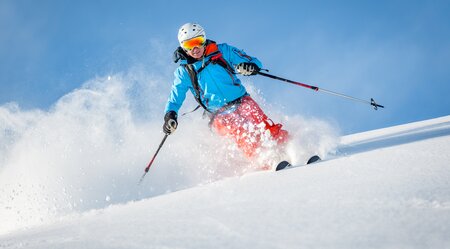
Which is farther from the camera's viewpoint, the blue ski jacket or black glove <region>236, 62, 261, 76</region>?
the blue ski jacket

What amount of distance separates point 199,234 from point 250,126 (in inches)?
137

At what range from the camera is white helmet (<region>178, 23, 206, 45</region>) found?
536 cm

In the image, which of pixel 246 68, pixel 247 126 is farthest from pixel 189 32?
pixel 247 126

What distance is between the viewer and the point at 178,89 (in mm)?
5652

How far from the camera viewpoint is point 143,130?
428 inches

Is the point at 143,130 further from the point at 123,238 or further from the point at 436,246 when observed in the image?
the point at 436,246

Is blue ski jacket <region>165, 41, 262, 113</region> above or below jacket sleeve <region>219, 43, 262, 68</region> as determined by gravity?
below

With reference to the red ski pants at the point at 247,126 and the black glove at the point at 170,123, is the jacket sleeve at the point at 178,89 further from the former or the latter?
the red ski pants at the point at 247,126

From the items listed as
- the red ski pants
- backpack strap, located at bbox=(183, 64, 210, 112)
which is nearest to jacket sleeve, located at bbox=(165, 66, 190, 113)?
backpack strap, located at bbox=(183, 64, 210, 112)

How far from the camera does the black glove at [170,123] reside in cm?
521

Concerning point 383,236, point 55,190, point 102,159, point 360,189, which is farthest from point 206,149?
point 383,236

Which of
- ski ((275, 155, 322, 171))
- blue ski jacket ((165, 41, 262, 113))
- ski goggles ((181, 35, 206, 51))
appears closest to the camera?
ski ((275, 155, 322, 171))

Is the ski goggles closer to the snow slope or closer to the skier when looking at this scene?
the skier

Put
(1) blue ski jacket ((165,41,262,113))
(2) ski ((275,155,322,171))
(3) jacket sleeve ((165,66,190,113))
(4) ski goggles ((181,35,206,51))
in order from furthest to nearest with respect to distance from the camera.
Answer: (3) jacket sleeve ((165,66,190,113)) < (1) blue ski jacket ((165,41,262,113)) < (4) ski goggles ((181,35,206,51)) < (2) ski ((275,155,322,171))
